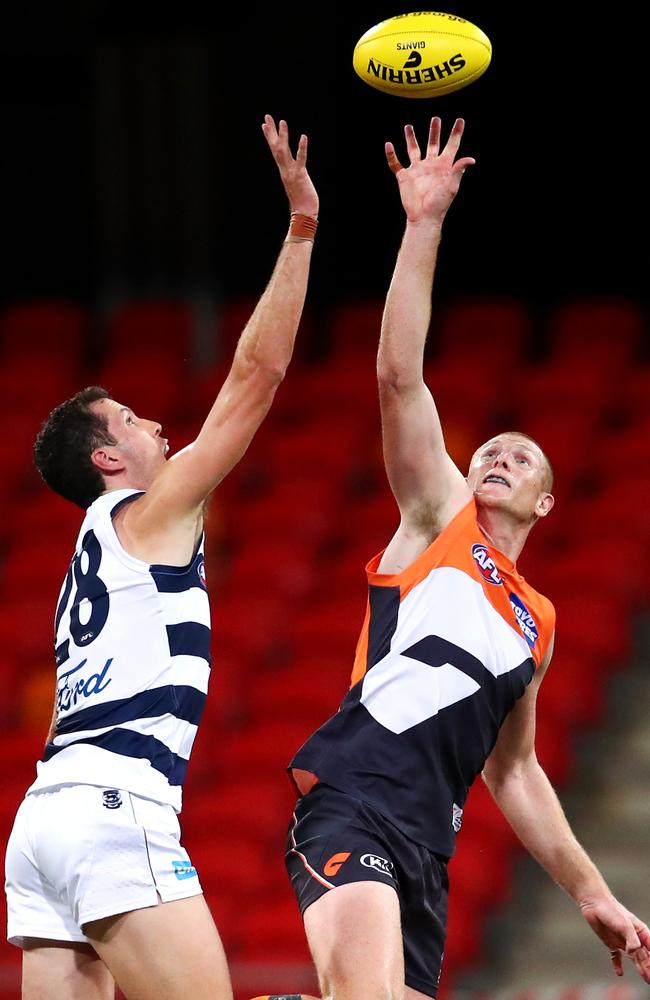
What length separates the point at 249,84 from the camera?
47.8ft

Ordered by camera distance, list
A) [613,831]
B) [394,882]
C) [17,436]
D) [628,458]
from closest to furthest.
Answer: [394,882] < [613,831] < [628,458] < [17,436]

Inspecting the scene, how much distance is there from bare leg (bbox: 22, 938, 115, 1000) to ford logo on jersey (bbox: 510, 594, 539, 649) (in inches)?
70.1

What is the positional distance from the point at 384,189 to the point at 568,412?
3415 mm

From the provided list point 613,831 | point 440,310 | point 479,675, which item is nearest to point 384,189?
point 440,310

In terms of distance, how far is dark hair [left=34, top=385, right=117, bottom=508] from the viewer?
17.6 feet

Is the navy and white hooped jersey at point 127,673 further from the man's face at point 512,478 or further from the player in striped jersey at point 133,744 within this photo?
the man's face at point 512,478

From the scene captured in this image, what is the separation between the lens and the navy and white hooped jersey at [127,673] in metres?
4.90

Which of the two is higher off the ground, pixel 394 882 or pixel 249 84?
pixel 249 84

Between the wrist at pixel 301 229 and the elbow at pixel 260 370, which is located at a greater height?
the wrist at pixel 301 229

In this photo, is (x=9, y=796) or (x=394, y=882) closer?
(x=394, y=882)

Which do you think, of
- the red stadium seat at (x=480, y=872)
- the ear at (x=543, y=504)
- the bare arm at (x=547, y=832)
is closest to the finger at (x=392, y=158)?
the ear at (x=543, y=504)

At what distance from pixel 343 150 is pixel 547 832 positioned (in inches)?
388

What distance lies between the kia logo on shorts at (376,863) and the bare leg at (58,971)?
2.97 feet

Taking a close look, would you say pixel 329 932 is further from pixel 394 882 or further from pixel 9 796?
pixel 9 796
